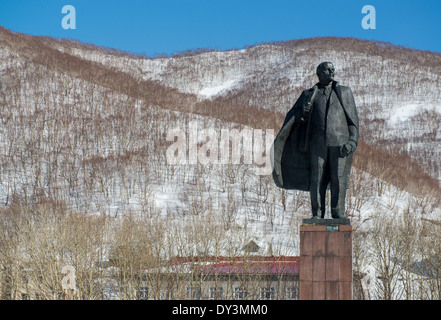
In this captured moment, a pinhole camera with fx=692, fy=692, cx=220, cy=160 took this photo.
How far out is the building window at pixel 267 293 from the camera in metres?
31.9

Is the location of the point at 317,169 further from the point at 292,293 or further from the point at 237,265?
the point at 292,293

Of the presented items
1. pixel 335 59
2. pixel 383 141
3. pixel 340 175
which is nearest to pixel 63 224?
pixel 340 175

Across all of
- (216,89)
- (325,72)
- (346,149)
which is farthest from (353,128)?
(216,89)

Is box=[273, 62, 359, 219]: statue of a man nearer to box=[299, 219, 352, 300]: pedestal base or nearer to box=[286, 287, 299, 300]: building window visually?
box=[299, 219, 352, 300]: pedestal base

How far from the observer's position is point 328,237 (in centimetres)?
1034

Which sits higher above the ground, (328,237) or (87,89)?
(87,89)

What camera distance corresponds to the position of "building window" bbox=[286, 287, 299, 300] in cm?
3344

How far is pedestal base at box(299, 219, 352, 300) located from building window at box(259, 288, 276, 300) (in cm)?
2177

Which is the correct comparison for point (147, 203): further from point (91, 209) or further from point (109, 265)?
point (109, 265)

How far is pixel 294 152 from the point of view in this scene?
11.4 meters

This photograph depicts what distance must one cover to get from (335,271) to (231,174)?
5140cm

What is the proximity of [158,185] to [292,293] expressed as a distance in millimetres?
27592

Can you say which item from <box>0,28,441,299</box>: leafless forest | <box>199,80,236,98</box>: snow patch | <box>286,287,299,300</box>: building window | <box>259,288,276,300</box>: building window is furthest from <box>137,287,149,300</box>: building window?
<box>199,80,236,98</box>: snow patch

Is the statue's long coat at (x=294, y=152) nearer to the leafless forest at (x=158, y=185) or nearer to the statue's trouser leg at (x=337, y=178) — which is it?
the statue's trouser leg at (x=337, y=178)
